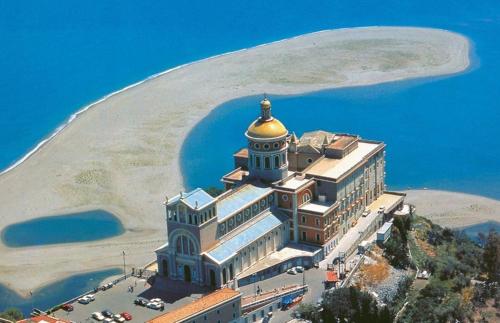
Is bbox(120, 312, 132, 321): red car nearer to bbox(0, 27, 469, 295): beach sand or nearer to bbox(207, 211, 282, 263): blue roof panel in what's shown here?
bbox(207, 211, 282, 263): blue roof panel

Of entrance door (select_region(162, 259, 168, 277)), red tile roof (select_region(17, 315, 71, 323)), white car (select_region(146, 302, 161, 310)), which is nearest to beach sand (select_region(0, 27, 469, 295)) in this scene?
entrance door (select_region(162, 259, 168, 277))

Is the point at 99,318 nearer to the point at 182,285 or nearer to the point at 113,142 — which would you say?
the point at 182,285

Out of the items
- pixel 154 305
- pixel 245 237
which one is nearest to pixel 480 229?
pixel 245 237

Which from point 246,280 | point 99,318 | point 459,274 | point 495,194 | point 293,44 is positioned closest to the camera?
point 99,318

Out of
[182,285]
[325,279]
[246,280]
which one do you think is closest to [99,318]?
[182,285]

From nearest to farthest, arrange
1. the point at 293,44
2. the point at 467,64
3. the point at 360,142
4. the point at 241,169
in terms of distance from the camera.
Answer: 1. the point at 241,169
2. the point at 360,142
3. the point at 467,64
4. the point at 293,44

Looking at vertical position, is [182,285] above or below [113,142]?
below

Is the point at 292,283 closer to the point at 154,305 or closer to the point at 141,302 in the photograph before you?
the point at 154,305

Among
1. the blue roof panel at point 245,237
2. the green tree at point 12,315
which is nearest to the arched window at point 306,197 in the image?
the blue roof panel at point 245,237
